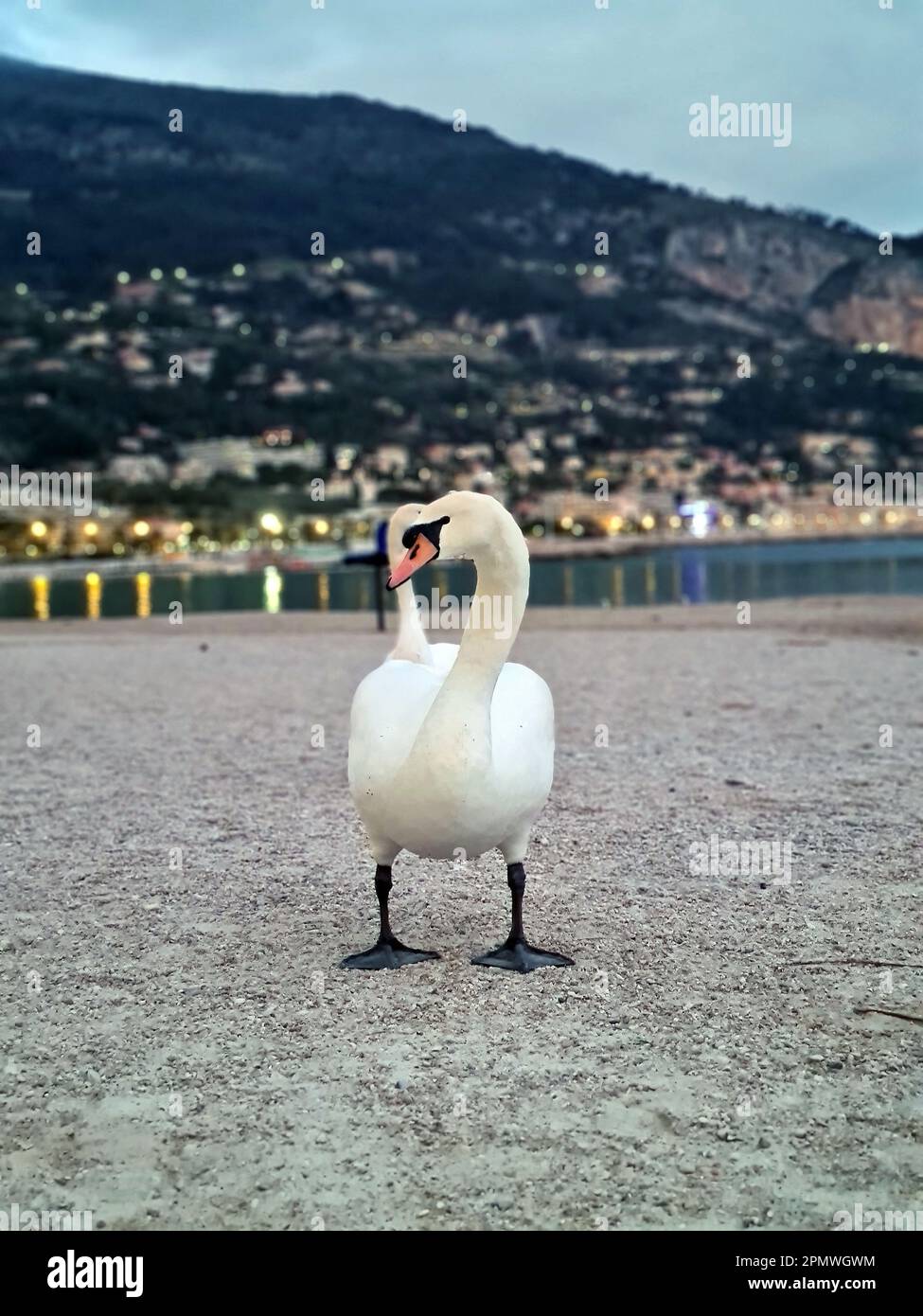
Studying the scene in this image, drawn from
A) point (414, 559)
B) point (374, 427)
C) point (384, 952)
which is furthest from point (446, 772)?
point (374, 427)

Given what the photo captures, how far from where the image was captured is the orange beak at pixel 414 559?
12.3ft

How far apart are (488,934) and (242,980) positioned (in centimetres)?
112

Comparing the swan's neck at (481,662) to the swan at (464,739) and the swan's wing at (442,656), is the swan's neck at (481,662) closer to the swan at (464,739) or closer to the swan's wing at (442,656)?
the swan at (464,739)

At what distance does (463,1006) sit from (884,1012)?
152cm

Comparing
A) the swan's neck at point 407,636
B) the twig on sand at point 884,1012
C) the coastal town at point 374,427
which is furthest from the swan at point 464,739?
the coastal town at point 374,427

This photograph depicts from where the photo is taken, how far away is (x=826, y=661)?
51.0 ft

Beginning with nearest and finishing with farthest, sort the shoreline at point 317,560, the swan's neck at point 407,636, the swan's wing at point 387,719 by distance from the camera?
the swan's wing at point 387,719 < the swan's neck at point 407,636 < the shoreline at point 317,560

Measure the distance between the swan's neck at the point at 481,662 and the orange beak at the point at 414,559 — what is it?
20 cm

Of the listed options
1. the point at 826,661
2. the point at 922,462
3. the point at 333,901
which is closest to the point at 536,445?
the point at 922,462

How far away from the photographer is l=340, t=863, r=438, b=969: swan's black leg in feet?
14.4

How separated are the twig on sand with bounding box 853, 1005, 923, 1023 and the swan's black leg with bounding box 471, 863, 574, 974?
43.6 inches

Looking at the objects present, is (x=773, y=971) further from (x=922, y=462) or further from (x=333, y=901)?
(x=922, y=462)

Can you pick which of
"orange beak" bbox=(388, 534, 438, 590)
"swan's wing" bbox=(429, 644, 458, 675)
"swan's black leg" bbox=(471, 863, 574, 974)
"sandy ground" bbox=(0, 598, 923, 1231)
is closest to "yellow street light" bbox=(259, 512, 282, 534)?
"sandy ground" bbox=(0, 598, 923, 1231)

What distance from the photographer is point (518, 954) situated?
4375 millimetres
